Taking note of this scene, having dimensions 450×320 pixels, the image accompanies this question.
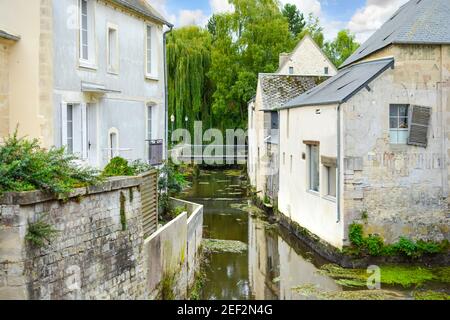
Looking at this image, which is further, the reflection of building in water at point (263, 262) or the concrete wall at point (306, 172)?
the concrete wall at point (306, 172)

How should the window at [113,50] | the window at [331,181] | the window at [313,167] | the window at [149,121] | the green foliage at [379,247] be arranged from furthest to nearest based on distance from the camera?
the window at [313,167]
the window at [149,121]
the window at [331,181]
the green foliage at [379,247]
the window at [113,50]

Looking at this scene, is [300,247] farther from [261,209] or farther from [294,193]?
[261,209]

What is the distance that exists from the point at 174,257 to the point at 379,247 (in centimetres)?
626

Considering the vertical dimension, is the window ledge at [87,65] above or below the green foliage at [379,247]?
above

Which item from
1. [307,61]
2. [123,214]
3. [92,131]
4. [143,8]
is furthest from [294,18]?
[123,214]

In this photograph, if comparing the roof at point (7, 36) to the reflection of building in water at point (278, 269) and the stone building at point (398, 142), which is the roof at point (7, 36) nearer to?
the reflection of building in water at point (278, 269)

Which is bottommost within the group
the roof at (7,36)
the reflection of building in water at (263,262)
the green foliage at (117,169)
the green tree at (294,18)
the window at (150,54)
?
the reflection of building in water at (263,262)

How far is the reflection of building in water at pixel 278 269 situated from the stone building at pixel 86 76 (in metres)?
4.56

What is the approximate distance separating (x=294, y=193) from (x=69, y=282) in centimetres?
1436

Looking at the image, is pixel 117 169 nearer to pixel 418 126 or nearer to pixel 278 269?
pixel 278 269

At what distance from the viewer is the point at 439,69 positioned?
16562 mm

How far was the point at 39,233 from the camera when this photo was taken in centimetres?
757

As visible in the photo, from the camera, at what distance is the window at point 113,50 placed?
15.5 meters

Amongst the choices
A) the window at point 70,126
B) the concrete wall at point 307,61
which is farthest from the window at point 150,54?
the concrete wall at point 307,61
